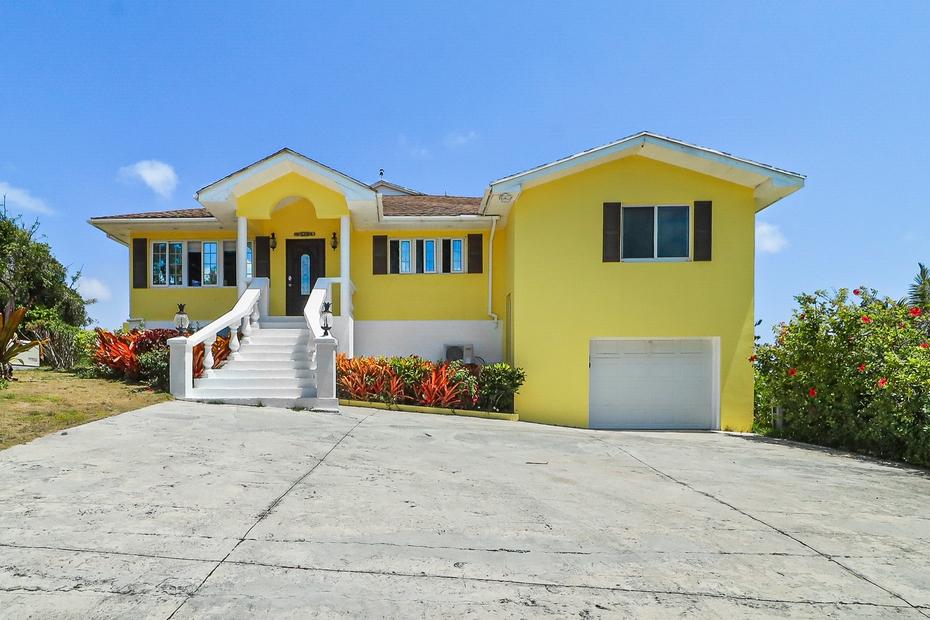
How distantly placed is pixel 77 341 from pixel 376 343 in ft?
26.7

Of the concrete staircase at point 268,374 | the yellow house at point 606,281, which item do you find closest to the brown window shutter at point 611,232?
the yellow house at point 606,281

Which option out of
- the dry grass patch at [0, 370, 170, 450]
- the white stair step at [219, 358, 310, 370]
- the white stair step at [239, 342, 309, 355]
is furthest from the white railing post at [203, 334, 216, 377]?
the white stair step at [239, 342, 309, 355]

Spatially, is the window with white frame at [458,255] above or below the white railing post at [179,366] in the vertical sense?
above

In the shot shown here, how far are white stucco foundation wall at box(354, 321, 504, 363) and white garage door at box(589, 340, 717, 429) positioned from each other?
341 centimetres

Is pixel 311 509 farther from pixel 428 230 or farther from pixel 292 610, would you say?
pixel 428 230

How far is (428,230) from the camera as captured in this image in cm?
1450

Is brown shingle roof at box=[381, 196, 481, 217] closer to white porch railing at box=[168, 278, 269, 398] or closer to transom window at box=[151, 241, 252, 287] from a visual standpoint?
white porch railing at box=[168, 278, 269, 398]

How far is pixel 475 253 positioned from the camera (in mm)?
14516

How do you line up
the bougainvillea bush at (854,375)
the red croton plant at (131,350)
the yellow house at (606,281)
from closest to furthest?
the bougainvillea bush at (854,375), the red croton plant at (131,350), the yellow house at (606,281)

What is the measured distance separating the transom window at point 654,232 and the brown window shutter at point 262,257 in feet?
32.2

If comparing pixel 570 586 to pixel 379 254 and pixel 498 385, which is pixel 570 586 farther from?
pixel 379 254

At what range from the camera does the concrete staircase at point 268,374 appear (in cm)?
959

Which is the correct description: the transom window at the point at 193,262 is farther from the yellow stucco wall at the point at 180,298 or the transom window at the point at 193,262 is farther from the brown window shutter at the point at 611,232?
the brown window shutter at the point at 611,232

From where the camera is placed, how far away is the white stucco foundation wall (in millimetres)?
14383
